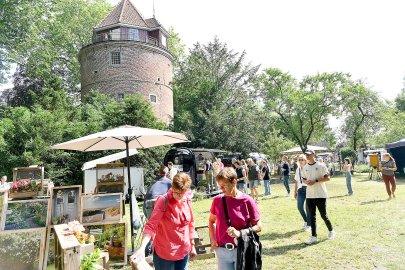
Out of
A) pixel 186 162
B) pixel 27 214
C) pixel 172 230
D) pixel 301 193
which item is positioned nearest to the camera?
pixel 172 230

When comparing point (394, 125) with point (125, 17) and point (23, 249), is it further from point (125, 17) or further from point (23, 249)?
point (23, 249)

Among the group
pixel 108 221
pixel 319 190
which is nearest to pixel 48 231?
pixel 108 221

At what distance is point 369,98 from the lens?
34.7 metres

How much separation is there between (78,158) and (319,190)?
16644mm

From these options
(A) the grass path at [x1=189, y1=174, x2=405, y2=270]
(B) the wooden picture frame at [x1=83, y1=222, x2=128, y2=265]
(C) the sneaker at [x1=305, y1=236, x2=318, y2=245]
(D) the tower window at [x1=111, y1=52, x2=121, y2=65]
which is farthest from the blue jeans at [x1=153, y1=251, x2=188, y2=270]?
(D) the tower window at [x1=111, y1=52, x2=121, y2=65]

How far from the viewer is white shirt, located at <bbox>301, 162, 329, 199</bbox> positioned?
695 cm

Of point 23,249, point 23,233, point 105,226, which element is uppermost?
point 23,233

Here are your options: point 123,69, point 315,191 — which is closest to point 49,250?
point 315,191

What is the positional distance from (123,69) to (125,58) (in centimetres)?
112

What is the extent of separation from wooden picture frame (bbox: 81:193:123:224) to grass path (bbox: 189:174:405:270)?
1.85m

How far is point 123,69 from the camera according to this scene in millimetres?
32062

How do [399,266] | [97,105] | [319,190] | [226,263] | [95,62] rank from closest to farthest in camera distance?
[226,263], [399,266], [319,190], [97,105], [95,62]

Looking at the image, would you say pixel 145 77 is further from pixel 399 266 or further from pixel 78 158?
pixel 399 266

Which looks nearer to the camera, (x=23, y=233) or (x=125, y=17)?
(x=23, y=233)
